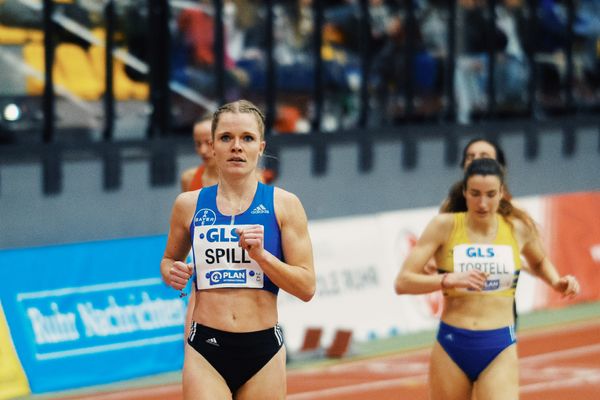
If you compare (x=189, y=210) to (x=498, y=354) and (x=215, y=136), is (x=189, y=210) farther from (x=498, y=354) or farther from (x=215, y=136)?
(x=498, y=354)

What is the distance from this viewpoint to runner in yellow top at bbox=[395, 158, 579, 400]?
26.9 ft

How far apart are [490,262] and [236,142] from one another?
8.53 feet

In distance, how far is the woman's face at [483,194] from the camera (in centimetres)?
827

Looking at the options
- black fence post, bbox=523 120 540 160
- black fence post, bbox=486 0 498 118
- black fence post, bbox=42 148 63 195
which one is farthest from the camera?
black fence post, bbox=523 120 540 160

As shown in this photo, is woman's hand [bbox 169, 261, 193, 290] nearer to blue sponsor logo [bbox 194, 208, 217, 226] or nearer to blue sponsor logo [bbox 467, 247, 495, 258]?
blue sponsor logo [bbox 194, 208, 217, 226]

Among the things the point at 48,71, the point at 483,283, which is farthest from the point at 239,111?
the point at 48,71

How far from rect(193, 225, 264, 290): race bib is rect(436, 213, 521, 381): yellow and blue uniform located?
2108 millimetres

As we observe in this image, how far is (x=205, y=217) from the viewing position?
6.61 meters

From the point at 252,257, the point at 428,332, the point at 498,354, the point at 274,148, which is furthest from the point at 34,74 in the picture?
the point at 252,257

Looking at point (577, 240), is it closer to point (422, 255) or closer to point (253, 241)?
point (422, 255)

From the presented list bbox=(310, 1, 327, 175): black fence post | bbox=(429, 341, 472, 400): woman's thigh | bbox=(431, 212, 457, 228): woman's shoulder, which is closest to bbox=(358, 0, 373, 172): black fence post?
bbox=(310, 1, 327, 175): black fence post

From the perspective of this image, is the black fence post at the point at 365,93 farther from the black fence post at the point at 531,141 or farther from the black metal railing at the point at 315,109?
the black fence post at the point at 531,141

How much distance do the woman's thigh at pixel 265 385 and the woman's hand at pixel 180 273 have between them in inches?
23.7

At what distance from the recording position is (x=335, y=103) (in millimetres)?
21141
